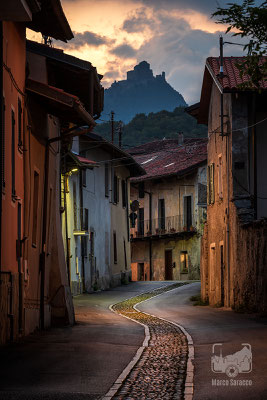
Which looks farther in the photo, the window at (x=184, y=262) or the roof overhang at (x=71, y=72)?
the window at (x=184, y=262)

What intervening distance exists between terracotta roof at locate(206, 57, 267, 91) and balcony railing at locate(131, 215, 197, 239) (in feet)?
97.6

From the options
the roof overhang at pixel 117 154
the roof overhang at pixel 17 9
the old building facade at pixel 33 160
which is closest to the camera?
the roof overhang at pixel 17 9

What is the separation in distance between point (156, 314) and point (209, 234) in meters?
8.35

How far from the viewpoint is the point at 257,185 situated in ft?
90.2

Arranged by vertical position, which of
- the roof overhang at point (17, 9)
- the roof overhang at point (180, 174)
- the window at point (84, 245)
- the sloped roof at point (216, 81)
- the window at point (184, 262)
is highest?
the sloped roof at point (216, 81)

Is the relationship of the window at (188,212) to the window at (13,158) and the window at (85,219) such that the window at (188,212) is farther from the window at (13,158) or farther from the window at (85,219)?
the window at (13,158)

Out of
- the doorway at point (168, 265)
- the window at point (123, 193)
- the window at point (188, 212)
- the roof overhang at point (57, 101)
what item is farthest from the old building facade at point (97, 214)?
the roof overhang at point (57, 101)

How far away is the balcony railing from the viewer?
60.1 metres

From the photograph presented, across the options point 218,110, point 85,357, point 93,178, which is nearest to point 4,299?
point 85,357

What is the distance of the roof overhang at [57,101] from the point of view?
59.4ft

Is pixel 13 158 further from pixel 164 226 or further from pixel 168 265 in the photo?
pixel 168 265

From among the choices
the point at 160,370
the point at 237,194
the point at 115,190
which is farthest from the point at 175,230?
the point at 160,370

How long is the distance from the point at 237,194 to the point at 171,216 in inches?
1351

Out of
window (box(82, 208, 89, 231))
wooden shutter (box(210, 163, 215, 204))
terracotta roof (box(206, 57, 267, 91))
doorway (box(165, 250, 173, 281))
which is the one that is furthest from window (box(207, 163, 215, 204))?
doorway (box(165, 250, 173, 281))
